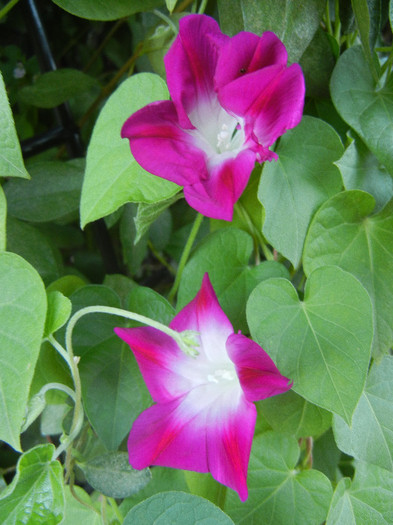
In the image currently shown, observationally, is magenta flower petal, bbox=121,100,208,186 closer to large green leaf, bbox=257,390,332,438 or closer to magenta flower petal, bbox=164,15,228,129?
magenta flower petal, bbox=164,15,228,129

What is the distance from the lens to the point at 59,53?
85 centimetres

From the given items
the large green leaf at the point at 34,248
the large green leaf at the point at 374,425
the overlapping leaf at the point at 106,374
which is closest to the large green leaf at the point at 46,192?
the large green leaf at the point at 34,248

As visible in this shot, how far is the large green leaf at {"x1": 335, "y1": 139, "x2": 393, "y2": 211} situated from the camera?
0.49 meters

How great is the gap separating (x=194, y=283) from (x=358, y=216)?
0.16m

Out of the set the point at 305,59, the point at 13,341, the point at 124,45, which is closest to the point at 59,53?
the point at 124,45

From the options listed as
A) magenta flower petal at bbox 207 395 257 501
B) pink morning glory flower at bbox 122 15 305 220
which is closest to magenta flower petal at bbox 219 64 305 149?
pink morning glory flower at bbox 122 15 305 220

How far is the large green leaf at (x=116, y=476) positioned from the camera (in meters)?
0.54

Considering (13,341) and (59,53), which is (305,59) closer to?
(13,341)

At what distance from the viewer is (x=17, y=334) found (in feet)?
1.34

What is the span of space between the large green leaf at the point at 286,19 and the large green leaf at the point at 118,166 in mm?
93

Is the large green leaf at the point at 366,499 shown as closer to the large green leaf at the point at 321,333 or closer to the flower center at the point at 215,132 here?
the large green leaf at the point at 321,333

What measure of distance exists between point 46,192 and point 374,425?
1.41 feet

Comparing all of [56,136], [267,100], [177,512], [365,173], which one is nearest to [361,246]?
[365,173]

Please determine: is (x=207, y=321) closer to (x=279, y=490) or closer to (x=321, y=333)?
(x=321, y=333)
